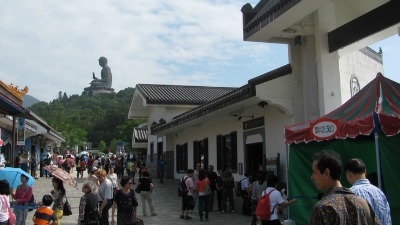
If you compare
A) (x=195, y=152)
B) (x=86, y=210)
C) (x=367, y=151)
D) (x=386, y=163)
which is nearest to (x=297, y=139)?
(x=367, y=151)

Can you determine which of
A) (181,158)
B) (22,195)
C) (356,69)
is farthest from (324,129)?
(181,158)

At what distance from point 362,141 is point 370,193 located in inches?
137

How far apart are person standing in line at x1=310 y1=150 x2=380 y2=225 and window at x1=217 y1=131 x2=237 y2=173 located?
44.3ft

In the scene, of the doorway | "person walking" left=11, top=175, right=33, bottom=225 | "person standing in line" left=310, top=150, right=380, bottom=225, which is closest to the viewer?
"person standing in line" left=310, top=150, right=380, bottom=225

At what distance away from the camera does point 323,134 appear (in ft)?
26.0

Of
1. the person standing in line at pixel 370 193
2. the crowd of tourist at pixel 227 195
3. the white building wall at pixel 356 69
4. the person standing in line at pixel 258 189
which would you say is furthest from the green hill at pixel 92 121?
the person standing in line at pixel 370 193

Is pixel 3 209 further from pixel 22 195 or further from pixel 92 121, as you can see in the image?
pixel 92 121

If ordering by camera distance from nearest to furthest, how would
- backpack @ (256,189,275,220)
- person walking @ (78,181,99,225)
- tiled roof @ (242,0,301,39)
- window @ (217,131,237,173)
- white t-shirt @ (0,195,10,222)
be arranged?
backpack @ (256,189,275,220) < white t-shirt @ (0,195,10,222) < person walking @ (78,181,99,225) < tiled roof @ (242,0,301,39) < window @ (217,131,237,173)

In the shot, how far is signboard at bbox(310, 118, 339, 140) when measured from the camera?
304 inches

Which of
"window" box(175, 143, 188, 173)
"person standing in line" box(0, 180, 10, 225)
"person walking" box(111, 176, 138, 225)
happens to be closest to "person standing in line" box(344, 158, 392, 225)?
"person walking" box(111, 176, 138, 225)

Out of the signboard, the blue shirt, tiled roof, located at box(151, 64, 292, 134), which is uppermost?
tiled roof, located at box(151, 64, 292, 134)

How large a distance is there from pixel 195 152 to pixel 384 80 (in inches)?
591

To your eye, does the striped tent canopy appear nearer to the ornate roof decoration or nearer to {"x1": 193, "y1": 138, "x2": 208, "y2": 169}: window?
the ornate roof decoration

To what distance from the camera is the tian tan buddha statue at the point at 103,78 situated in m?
126
